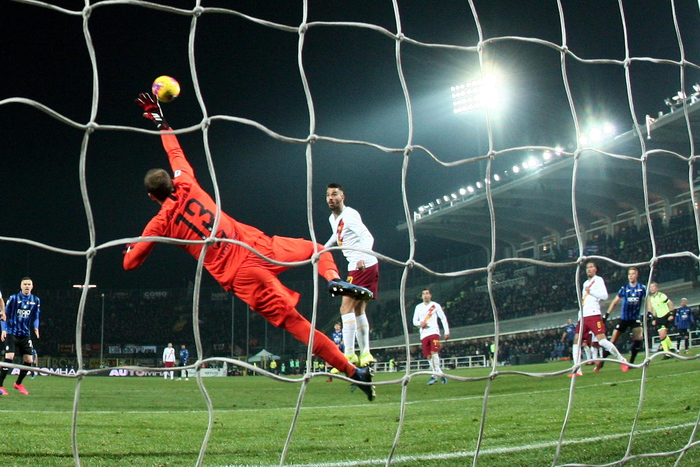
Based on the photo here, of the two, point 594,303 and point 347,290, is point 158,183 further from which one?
point 594,303

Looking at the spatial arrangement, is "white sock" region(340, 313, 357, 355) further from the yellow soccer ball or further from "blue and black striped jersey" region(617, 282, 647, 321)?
"blue and black striped jersey" region(617, 282, 647, 321)

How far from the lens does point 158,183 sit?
13.0 feet

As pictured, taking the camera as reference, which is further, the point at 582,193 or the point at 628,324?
the point at 582,193

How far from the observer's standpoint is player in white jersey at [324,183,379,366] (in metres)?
5.13

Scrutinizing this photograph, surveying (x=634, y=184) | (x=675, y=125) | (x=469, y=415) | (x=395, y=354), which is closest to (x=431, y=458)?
(x=469, y=415)

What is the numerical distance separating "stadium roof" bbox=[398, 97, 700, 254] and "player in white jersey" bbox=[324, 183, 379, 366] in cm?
1751

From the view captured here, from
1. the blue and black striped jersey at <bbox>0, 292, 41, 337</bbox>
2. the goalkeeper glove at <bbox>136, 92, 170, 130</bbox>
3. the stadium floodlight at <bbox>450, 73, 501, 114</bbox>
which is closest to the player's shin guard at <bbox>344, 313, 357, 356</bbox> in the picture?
the goalkeeper glove at <bbox>136, 92, 170, 130</bbox>

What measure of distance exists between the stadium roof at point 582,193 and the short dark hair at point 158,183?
2025 centimetres

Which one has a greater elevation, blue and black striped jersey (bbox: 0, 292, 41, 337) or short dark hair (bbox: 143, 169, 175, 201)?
short dark hair (bbox: 143, 169, 175, 201)

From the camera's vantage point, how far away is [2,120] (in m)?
35.2

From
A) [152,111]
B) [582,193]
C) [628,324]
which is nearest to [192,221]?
[152,111]

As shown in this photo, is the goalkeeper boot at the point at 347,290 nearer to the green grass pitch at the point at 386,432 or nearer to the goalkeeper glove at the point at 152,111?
the green grass pitch at the point at 386,432

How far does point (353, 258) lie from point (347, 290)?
5.72 ft

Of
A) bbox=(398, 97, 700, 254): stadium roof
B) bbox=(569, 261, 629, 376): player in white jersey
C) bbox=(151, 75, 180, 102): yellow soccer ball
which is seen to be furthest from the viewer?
bbox=(398, 97, 700, 254): stadium roof
